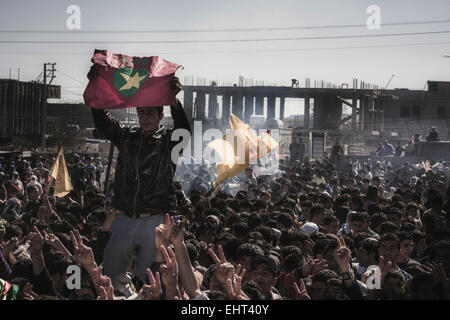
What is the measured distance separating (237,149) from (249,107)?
39.0 metres

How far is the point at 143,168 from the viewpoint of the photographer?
5379mm

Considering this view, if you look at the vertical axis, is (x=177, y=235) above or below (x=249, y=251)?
above

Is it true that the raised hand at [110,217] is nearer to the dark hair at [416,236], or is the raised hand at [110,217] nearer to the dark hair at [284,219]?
the dark hair at [284,219]

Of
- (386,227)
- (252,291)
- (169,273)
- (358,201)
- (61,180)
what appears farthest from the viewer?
(61,180)

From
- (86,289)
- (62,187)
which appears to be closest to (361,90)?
(62,187)

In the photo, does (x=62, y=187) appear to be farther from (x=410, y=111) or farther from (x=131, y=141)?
(x=410, y=111)

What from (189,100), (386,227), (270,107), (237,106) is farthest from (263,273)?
(270,107)

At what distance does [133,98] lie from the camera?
549cm

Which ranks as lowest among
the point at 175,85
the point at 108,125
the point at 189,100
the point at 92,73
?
the point at 108,125

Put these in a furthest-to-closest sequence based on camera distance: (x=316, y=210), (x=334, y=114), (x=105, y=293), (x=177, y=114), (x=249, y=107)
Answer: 1. (x=249, y=107)
2. (x=334, y=114)
3. (x=316, y=210)
4. (x=177, y=114)
5. (x=105, y=293)

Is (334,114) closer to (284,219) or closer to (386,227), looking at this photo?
(284,219)

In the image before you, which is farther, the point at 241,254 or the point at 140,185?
the point at 241,254

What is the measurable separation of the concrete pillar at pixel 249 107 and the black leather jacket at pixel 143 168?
141 feet

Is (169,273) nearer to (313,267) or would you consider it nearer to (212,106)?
(313,267)
